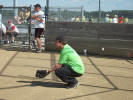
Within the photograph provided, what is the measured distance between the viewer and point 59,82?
19.5ft

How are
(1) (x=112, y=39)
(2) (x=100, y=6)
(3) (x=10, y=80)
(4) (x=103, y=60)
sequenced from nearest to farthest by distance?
1. (3) (x=10, y=80)
2. (4) (x=103, y=60)
3. (1) (x=112, y=39)
4. (2) (x=100, y=6)

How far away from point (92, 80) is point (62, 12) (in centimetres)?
552

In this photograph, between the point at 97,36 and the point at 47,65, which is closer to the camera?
the point at 47,65

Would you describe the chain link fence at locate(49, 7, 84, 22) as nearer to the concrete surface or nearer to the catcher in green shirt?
the concrete surface

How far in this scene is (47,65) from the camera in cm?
776

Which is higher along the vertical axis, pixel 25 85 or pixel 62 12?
pixel 62 12

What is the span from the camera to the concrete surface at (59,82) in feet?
16.1

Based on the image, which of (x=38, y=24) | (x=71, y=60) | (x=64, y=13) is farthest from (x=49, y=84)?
(x=64, y=13)

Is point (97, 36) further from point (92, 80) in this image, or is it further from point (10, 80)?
point (10, 80)

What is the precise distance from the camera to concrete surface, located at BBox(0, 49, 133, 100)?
4914 millimetres

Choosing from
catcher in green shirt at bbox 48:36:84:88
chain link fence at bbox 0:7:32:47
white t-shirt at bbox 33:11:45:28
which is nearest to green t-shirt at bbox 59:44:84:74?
catcher in green shirt at bbox 48:36:84:88

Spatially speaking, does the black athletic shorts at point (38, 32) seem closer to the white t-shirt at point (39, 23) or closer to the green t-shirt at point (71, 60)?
the white t-shirt at point (39, 23)

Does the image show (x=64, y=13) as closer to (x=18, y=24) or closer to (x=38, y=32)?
(x=38, y=32)

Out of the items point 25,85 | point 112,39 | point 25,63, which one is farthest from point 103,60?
point 25,85
